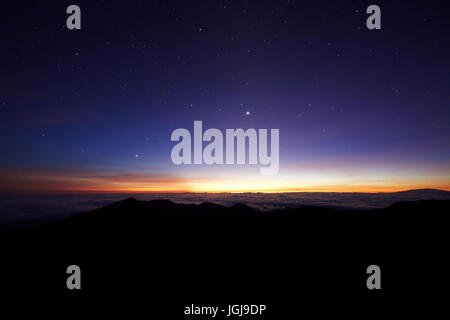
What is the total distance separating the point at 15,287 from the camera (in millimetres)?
26156

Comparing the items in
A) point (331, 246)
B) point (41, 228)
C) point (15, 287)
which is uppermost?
point (331, 246)

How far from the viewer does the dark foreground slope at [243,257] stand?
18.4 meters

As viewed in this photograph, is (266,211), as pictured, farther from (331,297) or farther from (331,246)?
(331,297)

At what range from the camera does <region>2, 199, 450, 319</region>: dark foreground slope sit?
18422 mm

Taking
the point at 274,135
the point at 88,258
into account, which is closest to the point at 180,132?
the point at 274,135

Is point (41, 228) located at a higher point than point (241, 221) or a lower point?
lower

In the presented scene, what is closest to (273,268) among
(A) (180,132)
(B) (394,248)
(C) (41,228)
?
(B) (394,248)

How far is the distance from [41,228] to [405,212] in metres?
98.0

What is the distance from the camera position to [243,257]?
29.1 metres

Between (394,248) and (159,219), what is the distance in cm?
4694

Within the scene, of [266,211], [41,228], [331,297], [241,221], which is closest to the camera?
[331,297]
